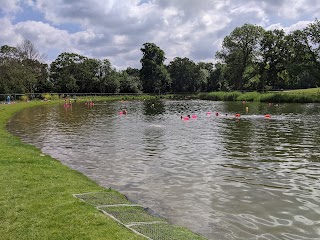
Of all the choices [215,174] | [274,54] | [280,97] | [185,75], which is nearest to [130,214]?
[215,174]

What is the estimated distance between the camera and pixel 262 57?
287ft

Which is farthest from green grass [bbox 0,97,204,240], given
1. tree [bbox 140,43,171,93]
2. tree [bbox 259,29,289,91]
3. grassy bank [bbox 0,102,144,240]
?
tree [bbox 140,43,171,93]

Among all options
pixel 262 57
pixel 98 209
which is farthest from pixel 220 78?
pixel 98 209

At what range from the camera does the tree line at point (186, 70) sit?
235ft

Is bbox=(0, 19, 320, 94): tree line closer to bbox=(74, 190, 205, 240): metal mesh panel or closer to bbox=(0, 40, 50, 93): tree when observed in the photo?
bbox=(0, 40, 50, 93): tree

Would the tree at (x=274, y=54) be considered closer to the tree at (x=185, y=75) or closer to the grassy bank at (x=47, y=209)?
the tree at (x=185, y=75)

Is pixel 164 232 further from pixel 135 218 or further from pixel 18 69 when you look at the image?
pixel 18 69

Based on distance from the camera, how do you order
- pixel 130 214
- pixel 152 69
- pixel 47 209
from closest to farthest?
1. pixel 47 209
2. pixel 130 214
3. pixel 152 69

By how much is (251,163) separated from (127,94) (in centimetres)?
9042

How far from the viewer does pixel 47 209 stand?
702 centimetres

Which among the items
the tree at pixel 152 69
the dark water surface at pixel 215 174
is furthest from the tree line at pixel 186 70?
the dark water surface at pixel 215 174

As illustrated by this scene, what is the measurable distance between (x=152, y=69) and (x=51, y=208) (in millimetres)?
105404

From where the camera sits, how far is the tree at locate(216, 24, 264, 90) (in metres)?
86.8

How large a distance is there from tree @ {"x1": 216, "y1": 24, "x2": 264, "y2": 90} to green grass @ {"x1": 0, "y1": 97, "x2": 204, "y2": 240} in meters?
Result: 84.2
